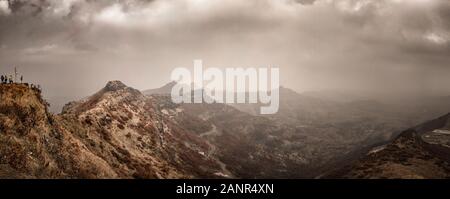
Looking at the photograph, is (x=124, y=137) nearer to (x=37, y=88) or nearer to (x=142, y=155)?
(x=142, y=155)

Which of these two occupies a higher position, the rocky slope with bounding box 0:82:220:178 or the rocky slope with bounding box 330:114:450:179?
the rocky slope with bounding box 0:82:220:178

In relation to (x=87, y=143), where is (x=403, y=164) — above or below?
below

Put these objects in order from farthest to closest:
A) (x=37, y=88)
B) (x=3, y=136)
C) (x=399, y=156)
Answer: (x=399, y=156) < (x=37, y=88) < (x=3, y=136)

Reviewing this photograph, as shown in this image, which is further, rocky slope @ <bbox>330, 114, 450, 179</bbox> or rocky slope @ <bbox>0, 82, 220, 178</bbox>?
rocky slope @ <bbox>330, 114, 450, 179</bbox>

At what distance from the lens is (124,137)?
430 ft

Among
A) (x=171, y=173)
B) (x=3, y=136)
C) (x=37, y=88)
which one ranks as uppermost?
(x=37, y=88)

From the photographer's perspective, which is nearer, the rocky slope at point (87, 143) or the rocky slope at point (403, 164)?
the rocky slope at point (87, 143)

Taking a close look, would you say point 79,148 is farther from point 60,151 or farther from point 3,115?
point 3,115

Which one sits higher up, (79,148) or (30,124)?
(30,124)

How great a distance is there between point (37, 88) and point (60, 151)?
1748 cm

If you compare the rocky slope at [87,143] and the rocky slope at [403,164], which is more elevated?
the rocky slope at [87,143]
